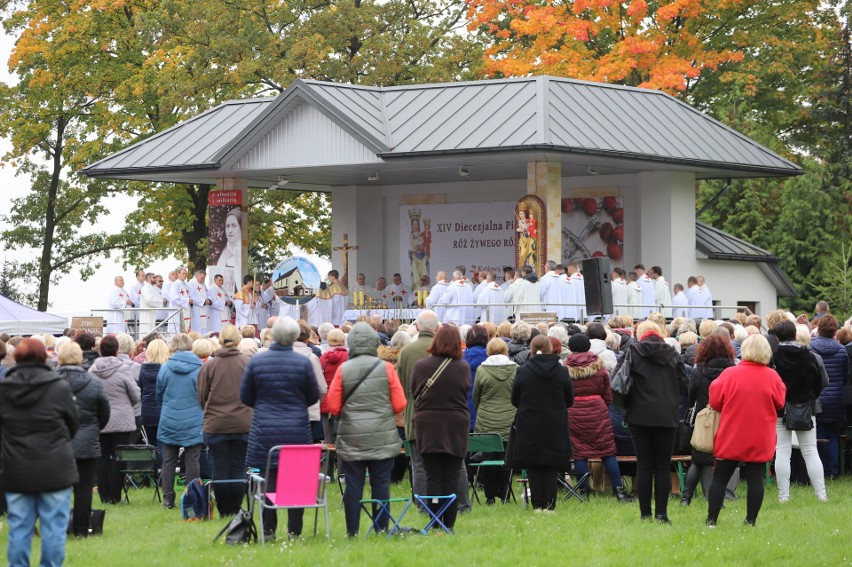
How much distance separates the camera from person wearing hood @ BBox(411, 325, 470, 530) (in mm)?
11734

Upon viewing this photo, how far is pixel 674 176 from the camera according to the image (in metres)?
30.4

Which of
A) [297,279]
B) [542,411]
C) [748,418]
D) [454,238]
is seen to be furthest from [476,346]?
[454,238]

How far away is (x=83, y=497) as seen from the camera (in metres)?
11.9

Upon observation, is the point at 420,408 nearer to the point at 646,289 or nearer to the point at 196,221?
the point at 646,289

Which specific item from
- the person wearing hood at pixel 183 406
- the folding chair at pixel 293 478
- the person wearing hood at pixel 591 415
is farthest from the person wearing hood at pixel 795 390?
the person wearing hood at pixel 183 406

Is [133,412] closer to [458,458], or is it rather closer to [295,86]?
[458,458]

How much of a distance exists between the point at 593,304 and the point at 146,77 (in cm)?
2067

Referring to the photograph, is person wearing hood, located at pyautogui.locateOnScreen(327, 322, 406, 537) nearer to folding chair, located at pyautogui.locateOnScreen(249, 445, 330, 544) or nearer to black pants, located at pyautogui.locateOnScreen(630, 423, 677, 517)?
folding chair, located at pyautogui.locateOnScreen(249, 445, 330, 544)

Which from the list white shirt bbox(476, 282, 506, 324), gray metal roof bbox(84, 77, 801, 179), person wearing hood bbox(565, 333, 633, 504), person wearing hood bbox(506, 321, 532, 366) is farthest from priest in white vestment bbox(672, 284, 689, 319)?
person wearing hood bbox(565, 333, 633, 504)

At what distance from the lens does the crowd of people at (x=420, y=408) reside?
9.79m

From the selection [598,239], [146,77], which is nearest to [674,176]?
[598,239]

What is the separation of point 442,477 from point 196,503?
2529 mm

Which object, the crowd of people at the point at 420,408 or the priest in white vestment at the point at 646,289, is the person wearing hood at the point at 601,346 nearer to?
the crowd of people at the point at 420,408

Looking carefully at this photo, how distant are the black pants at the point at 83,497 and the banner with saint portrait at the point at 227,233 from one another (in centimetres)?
1964
